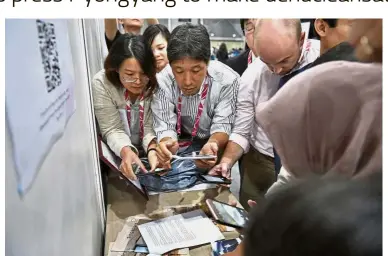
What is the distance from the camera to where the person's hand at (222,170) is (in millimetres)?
760

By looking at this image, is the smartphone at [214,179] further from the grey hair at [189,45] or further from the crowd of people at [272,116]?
the grey hair at [189,45]

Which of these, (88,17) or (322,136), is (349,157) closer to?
(322,136)

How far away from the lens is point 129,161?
748 mm

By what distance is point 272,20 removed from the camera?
57 cm

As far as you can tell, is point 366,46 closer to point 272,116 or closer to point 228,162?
point 272,116

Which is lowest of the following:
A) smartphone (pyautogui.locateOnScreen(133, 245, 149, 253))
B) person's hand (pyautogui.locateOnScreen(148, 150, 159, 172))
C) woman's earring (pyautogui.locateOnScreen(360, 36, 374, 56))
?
smartphone (pyautogui.locateOnScreen(133, 245, 149, 253))

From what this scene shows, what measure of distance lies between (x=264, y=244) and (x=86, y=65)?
0.51 m

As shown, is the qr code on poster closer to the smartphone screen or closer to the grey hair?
the grey hair

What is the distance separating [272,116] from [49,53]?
36 centimetres

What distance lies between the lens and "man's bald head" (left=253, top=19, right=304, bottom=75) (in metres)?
0.59

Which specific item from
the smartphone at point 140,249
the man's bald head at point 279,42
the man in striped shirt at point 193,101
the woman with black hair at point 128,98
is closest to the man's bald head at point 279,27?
the man's bald head at point 279,42

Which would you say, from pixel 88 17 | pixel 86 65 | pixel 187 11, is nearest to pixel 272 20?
pixel 187 11

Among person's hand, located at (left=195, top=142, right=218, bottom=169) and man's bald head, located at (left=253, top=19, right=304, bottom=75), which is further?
person's hand, located at (left=195, top=142, right=218, bottom=169)

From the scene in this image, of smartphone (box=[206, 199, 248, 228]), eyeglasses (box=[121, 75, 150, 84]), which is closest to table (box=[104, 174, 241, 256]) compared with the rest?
smartphone (box=[206, 199, 248, 228])
